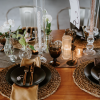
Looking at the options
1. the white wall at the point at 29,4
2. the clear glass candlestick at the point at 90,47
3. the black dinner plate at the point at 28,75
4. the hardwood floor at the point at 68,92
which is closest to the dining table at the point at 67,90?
the hardwood floor at the point at 68,92

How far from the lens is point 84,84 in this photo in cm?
83

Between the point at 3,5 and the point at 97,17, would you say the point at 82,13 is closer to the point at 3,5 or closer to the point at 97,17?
the point at 97,17

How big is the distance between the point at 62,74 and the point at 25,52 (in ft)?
1.22

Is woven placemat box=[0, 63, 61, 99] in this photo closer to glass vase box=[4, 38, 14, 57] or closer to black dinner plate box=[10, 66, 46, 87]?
black dinner plate box=[10, 66, 46, 87]

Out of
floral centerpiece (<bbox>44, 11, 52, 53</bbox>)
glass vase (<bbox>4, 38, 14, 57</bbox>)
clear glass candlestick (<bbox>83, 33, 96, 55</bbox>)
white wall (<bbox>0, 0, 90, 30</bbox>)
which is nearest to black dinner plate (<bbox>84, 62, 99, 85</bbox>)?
clear glass candlestick (<bbox>83, 33, 96, 55</bbox>)

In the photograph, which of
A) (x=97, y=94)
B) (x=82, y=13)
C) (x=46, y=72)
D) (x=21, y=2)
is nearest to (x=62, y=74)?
(x=46, y=72)

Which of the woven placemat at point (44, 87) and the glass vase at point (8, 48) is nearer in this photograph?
the woven placemat at point (44, 87)

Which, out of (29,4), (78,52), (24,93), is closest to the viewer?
(24,93)

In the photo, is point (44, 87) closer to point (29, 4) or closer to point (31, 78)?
point (31, 78)

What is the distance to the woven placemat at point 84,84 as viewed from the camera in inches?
30.6

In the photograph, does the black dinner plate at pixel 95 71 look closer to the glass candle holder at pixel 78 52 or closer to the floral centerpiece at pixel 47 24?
the glass candle holder at pixel 78 52

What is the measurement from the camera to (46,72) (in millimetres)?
922

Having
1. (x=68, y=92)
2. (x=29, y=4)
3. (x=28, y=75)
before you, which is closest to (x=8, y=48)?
(x=28, y=75)

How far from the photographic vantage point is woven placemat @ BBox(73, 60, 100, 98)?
2.55ft
